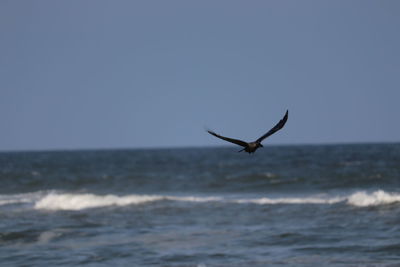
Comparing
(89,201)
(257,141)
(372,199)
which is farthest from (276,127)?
(89,201)

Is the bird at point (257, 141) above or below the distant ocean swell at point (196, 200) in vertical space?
above

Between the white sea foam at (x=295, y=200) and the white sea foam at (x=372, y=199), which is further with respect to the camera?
the white sea foam at (x=295, y=200)

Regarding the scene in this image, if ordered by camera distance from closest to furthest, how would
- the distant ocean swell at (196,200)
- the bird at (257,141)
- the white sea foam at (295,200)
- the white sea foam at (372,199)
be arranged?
1. the bird at (257,141)
2. the white sea foam at (372,199)
3. the distant ocean swell at (196,200)
4. the white sea foam at (295,200)

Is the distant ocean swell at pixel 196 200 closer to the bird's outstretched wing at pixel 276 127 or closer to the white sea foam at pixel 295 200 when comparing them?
the white sea foam at pixel 295 200

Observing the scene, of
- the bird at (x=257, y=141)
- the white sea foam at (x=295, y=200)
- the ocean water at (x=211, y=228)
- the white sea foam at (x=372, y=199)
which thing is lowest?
the ocean water at (x=211, y=228)

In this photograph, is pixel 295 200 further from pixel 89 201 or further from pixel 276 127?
pixel 276 127

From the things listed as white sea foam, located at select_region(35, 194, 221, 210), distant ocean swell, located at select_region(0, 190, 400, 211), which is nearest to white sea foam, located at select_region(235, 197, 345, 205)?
distant ocean swell, located at select_region(0, 190, 400, 211)

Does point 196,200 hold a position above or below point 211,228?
above

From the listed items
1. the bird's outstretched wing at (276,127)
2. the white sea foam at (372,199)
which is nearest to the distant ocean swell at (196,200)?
the white sea foam at (372,199)

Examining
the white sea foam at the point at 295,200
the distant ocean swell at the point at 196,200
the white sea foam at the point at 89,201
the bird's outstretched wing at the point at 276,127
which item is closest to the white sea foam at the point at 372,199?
the distant ocean swell at the point at 196,200

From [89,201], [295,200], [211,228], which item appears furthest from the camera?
[89,201]

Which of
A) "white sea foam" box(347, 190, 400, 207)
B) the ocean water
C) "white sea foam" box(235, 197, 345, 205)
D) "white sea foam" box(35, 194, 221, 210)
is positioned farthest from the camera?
"white sea foam" box(35, 194, 221, 210)

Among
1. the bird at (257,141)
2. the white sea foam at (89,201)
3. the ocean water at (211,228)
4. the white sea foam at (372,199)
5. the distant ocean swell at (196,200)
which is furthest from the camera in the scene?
the white sea foam at (89,201)

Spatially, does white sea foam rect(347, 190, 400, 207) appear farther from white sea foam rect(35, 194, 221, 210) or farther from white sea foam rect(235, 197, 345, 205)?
white sea foam rect(35, 194, 221, 210)
